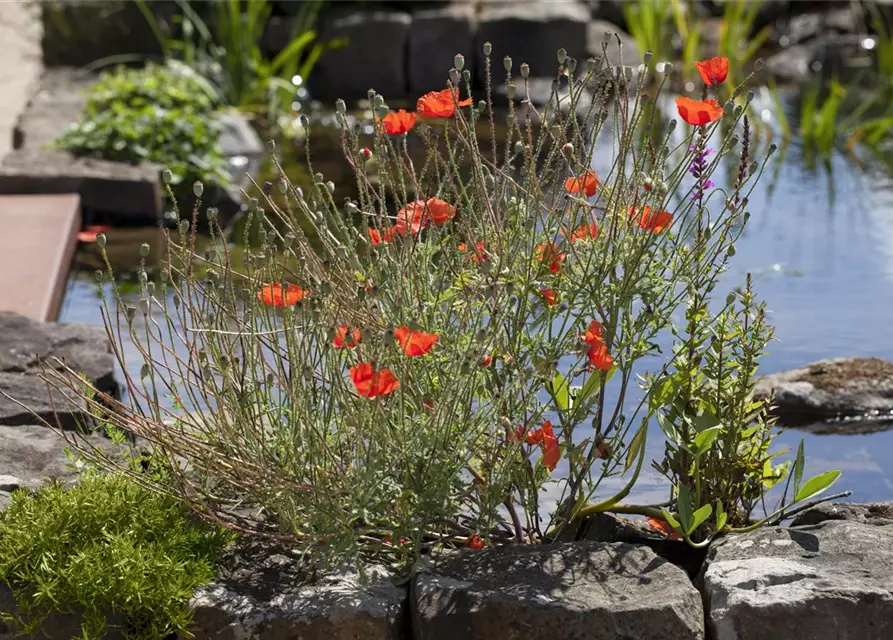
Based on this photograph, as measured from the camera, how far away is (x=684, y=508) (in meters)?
2.95

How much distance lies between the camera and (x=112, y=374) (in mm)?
4223

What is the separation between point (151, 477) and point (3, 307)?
2407 mm

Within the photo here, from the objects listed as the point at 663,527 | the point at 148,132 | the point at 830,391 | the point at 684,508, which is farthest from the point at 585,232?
the point at 148,132

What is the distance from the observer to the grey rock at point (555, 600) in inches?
104

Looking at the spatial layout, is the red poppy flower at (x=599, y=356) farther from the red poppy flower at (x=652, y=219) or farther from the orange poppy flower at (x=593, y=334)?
the red poppy flower at (x=652, y=219)

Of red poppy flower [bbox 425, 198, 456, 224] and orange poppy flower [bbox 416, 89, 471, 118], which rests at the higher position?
orange poppy flower [bbox 416, 89, 471, 118]

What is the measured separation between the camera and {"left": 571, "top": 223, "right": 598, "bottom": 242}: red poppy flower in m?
2.93

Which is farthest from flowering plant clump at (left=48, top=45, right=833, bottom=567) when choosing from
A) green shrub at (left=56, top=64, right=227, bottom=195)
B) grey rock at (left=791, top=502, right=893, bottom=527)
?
green shrub at (left=56, top=64, right=227, bottom=195)

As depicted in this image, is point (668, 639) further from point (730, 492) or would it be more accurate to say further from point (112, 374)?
point (112, 374)

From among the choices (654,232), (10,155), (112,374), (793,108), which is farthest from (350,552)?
(793,108)

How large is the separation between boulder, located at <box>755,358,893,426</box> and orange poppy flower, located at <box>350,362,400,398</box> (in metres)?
2.35

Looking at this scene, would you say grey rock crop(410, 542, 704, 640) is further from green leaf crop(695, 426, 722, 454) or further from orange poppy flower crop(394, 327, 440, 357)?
orange poppy flower crop(394, 327, 440, 357)

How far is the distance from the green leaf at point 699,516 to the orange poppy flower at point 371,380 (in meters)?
0.83

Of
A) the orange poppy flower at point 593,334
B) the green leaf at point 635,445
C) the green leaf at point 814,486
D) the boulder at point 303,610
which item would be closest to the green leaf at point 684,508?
the green leaf at point 635,445
